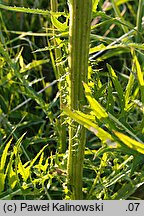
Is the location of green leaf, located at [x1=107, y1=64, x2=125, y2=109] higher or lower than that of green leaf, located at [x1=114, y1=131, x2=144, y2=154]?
higher

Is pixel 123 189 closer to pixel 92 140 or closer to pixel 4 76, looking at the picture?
pixel 92 140

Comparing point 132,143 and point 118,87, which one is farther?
point 118,87

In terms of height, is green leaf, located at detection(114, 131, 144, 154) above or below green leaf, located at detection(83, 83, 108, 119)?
below

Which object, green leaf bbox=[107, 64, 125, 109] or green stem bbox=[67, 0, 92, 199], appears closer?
green stem bbox=[67, 0, 92, 199]

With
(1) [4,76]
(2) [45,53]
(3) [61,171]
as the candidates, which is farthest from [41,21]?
(3) [61,171]

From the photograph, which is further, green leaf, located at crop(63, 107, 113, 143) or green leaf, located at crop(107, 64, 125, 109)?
green leaf, located at crop(107, 64, 125, 109)

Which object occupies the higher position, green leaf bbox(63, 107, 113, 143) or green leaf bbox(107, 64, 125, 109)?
green leaf bbox(107, 64, 125, 109)

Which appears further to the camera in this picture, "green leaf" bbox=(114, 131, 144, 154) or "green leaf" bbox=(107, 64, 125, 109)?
"green leaf" bbox=(107, 64, 125, 109)

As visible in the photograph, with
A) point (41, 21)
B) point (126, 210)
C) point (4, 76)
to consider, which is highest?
point (41, 21)
